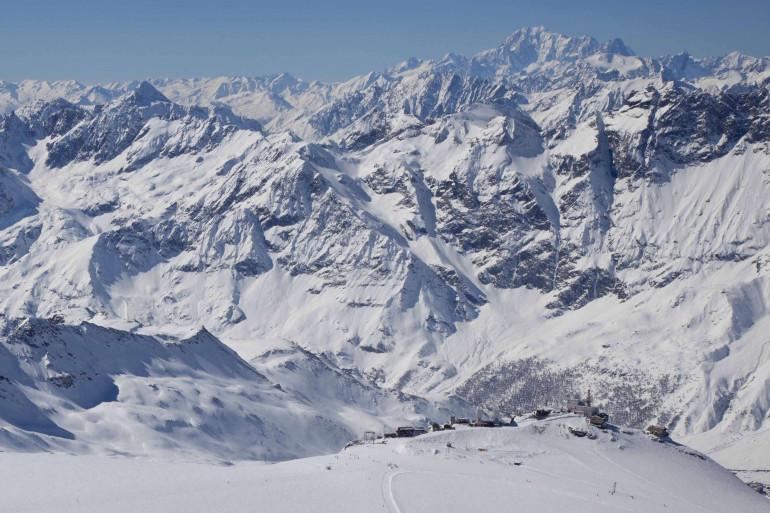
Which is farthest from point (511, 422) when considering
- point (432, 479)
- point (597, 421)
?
point (432, 479)

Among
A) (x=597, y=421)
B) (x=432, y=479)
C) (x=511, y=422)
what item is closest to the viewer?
(x=432, y=479)

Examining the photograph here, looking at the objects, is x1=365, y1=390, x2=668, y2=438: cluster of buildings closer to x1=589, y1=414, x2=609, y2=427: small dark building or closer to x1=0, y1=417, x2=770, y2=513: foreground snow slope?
x1=589, y1=414, x2=609, y2=427: small dark building

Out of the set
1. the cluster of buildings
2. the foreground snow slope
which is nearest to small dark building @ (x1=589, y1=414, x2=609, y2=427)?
the cluster of buildings

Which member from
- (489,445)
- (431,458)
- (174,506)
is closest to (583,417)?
(489,445)

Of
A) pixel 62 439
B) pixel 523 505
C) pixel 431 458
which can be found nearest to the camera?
pixel 523 505

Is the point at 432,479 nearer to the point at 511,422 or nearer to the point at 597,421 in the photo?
the point at 511,422

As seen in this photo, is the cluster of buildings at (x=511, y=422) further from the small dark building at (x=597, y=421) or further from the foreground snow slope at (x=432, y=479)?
the foreground snow slope at (x=432, y=479)

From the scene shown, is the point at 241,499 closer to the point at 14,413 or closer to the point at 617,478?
the point at 617,478

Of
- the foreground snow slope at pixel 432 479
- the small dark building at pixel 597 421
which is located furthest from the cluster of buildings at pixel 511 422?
the foreground snow slope at pixel 432 479

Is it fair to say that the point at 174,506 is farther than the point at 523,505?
No
